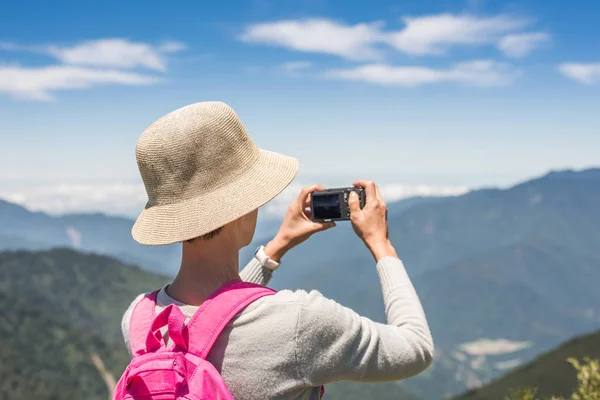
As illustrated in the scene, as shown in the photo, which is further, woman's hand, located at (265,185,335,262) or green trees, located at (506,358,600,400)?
green trees, located at (506,358,600,400)

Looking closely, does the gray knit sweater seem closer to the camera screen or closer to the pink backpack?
the pink backpack

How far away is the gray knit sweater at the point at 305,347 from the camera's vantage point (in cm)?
245

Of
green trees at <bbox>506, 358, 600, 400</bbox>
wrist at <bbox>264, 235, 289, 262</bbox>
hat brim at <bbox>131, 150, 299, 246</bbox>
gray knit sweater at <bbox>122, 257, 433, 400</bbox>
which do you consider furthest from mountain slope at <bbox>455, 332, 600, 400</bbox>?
hat brim at <bbox>131, 150, 299, 246</bbox>

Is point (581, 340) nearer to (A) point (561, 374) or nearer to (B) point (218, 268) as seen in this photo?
(A) point (561, 374)

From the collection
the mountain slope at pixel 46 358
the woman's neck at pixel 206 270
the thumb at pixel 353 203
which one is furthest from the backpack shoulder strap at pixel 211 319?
the mountain slope at pixel 46 358

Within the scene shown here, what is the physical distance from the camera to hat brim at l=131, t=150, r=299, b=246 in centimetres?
263

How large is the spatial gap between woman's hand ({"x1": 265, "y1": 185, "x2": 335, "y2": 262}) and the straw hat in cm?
58

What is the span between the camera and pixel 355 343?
2.47 m

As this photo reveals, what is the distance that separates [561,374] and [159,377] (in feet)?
294

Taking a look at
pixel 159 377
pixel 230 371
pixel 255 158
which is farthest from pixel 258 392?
pixel 255 158

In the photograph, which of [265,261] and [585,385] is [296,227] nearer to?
[265,261]

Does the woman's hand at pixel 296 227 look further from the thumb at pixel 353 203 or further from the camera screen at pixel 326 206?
the thumb at pixel 353 203

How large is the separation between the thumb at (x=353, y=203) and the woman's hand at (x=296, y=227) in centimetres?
30

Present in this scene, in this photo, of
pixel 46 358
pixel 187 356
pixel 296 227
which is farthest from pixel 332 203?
pixel 46 358
